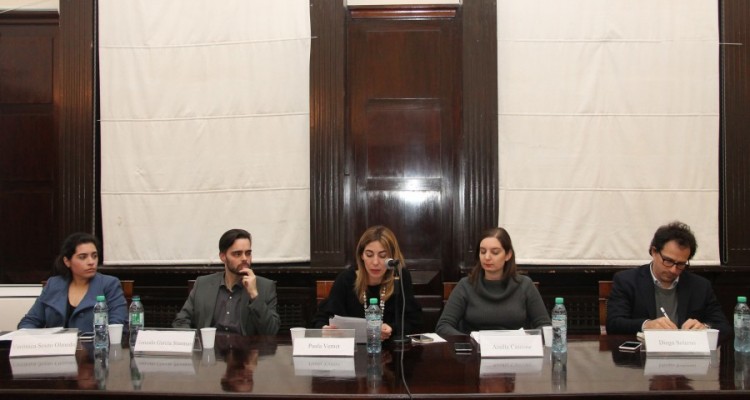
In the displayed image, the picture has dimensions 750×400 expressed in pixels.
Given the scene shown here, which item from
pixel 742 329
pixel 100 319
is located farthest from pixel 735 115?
pixel 100 319

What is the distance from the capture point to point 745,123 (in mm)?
4910

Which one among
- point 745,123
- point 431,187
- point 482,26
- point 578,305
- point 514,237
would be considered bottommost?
point 578,305

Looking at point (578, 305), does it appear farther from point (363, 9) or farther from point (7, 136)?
point (7, 136)

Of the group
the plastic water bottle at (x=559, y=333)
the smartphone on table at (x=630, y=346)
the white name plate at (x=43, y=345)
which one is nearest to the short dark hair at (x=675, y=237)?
the smartphone on table at (x=630, y=346)

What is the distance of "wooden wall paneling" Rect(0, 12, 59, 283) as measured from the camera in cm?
554

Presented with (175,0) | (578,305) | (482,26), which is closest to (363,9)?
(482,26)

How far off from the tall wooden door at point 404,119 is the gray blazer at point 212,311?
5.49 ft

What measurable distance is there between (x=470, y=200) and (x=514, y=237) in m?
0.41

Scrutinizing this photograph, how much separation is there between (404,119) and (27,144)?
10.1ft

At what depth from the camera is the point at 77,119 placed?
5113 millimetres

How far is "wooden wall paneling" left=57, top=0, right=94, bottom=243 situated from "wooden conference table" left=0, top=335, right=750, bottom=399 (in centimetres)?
247

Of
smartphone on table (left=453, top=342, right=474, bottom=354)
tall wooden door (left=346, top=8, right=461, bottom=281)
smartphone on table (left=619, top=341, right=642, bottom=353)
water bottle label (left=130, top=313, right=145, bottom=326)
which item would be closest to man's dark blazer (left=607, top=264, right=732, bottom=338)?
smartphone on table (left=619, top=341, right=642, bottom=353)

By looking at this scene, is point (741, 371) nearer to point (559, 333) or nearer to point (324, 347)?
point (559, 333)

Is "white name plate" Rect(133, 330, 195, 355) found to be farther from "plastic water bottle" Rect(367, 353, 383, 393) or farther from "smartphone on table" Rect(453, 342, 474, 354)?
"smartphone on table" Rect(453, 342, 474, 354)
